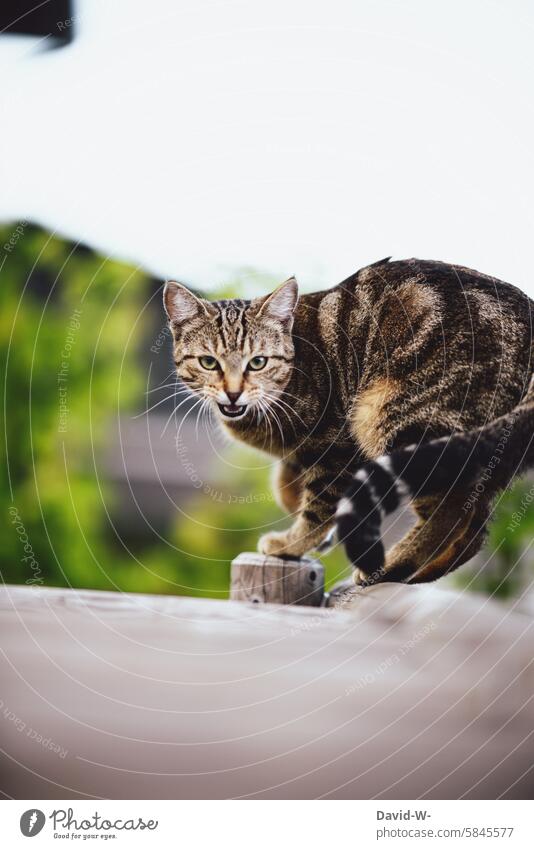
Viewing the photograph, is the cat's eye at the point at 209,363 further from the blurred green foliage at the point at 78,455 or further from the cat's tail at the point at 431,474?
the cat's tail at the point at 431,474

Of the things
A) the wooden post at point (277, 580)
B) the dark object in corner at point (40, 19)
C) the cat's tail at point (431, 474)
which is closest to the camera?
the cat's tail at point (431, 474)

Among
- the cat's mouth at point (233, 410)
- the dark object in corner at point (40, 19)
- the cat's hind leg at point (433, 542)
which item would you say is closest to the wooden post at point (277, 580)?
the cat's hind leg at point (433, 542)

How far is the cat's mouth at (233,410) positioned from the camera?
1630 millimetres

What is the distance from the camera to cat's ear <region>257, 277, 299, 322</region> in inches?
64.6

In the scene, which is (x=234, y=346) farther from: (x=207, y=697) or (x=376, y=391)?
(x=207, y=697)

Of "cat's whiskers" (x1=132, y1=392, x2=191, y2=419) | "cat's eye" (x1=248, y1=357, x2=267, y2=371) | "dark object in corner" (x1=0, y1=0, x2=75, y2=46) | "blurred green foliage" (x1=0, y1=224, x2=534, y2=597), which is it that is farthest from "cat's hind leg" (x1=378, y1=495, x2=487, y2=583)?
"dark object in corner" (x1=0, y1=0, x2=75, y2=46)

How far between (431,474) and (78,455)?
726 mm

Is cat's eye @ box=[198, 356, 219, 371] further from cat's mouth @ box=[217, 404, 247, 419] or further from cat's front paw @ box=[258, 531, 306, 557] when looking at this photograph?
cat's front paw @ box=[258, 531, 306, 557]

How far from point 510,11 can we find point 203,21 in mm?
697

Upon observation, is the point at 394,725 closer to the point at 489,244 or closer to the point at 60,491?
the point at 60,491

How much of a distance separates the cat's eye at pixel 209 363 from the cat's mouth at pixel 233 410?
0.08 m

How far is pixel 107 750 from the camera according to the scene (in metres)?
1.73

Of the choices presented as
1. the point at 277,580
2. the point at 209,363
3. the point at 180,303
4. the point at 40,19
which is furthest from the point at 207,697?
the point at 40,19
